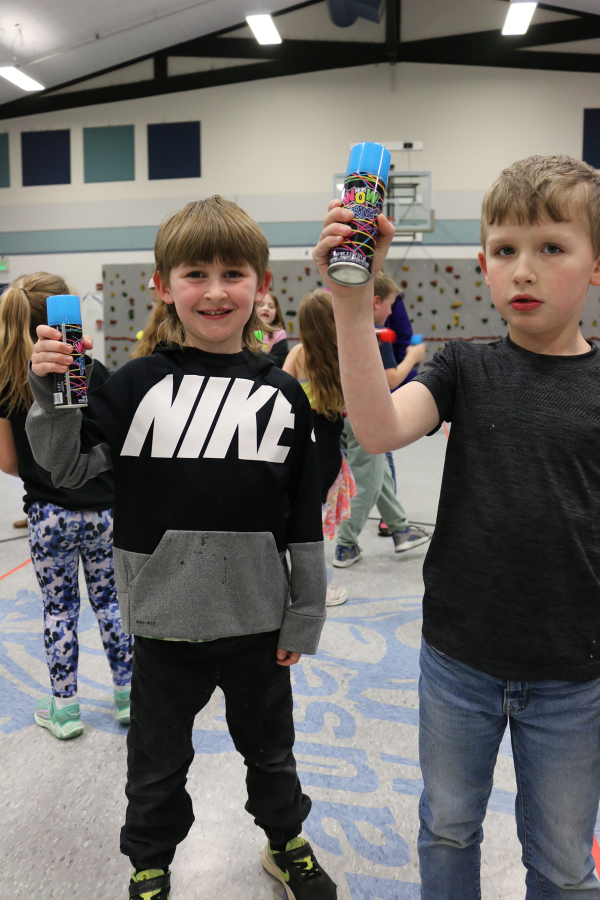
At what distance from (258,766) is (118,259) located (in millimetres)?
9672

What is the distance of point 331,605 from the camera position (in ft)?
8.61

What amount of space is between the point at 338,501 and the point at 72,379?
6.34ft

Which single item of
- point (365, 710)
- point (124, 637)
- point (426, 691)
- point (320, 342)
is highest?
point (320, 342)

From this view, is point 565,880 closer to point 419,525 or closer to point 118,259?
point 419,525

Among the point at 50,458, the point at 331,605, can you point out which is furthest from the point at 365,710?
the point at 50,458

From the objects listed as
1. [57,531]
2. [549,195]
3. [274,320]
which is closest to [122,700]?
[57,531]

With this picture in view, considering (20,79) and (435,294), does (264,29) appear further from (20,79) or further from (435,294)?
(435,294)

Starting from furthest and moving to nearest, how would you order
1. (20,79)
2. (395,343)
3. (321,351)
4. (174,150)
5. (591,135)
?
1. (174,150)
2. (20,79)
3. (591,135)
4. (395,343)
5. (321,351)

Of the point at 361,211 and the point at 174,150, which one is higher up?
the point at 174,150

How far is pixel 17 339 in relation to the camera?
1.65m

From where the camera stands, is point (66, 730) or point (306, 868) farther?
point (66, 730)

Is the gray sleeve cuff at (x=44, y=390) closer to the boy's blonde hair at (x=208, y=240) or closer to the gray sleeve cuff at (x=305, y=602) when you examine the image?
the boy's blonde hair at (x=208, y=240)

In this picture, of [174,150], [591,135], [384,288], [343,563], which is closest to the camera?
[384,288]

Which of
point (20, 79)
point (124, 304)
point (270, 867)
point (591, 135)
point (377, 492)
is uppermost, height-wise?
point (20, 79)
